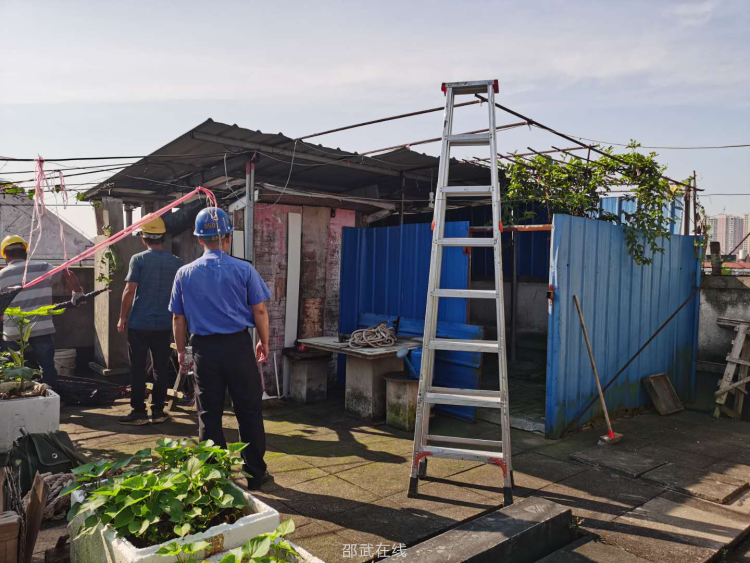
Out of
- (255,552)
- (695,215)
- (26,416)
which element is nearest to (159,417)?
(26,416)

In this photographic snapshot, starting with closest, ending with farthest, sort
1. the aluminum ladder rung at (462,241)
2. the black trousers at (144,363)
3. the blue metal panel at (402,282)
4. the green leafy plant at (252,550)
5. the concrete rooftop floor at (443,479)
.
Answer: the green leafy plant at (252,550)
the concrete rooftop floor at (443,479)
the aluminum ladder rung at (462,241)
the black trousers at (144,363)
the blue metal panel at (402,282)

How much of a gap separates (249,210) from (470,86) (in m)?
3.52

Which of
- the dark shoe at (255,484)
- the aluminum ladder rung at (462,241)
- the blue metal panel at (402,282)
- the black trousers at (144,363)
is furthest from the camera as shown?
the blue metal panel at (402,282)

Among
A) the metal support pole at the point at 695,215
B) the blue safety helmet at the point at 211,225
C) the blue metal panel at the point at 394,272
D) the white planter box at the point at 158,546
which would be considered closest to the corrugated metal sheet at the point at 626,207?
the metal support pole at the point at 695,215

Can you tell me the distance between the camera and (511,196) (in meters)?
7.93

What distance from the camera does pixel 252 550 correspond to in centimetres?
222

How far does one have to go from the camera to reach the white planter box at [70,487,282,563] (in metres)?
2.25

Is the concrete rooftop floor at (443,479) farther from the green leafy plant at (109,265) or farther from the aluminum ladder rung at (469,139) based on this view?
the aluminum ladder rung at (469,139)

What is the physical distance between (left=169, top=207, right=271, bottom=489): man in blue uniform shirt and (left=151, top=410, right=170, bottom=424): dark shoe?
246 cm

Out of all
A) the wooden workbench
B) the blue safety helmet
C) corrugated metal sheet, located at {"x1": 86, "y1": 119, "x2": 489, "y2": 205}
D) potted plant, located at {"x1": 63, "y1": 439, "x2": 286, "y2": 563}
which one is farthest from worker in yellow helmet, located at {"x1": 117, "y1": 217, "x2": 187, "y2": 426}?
potted plant, located at {"x1": 63, "y1": 439, "x2": 286, "y2": 563}

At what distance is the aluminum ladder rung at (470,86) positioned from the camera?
4750 millimetres

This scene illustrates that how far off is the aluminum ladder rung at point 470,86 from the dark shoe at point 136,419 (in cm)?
498

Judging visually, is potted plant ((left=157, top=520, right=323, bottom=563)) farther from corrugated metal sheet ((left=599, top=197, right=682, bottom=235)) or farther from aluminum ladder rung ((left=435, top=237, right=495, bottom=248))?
corrugated metal sheet ((left=599, top=197, right=682, bottom=235))

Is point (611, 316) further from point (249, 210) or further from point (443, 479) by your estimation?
point (249, 210)
